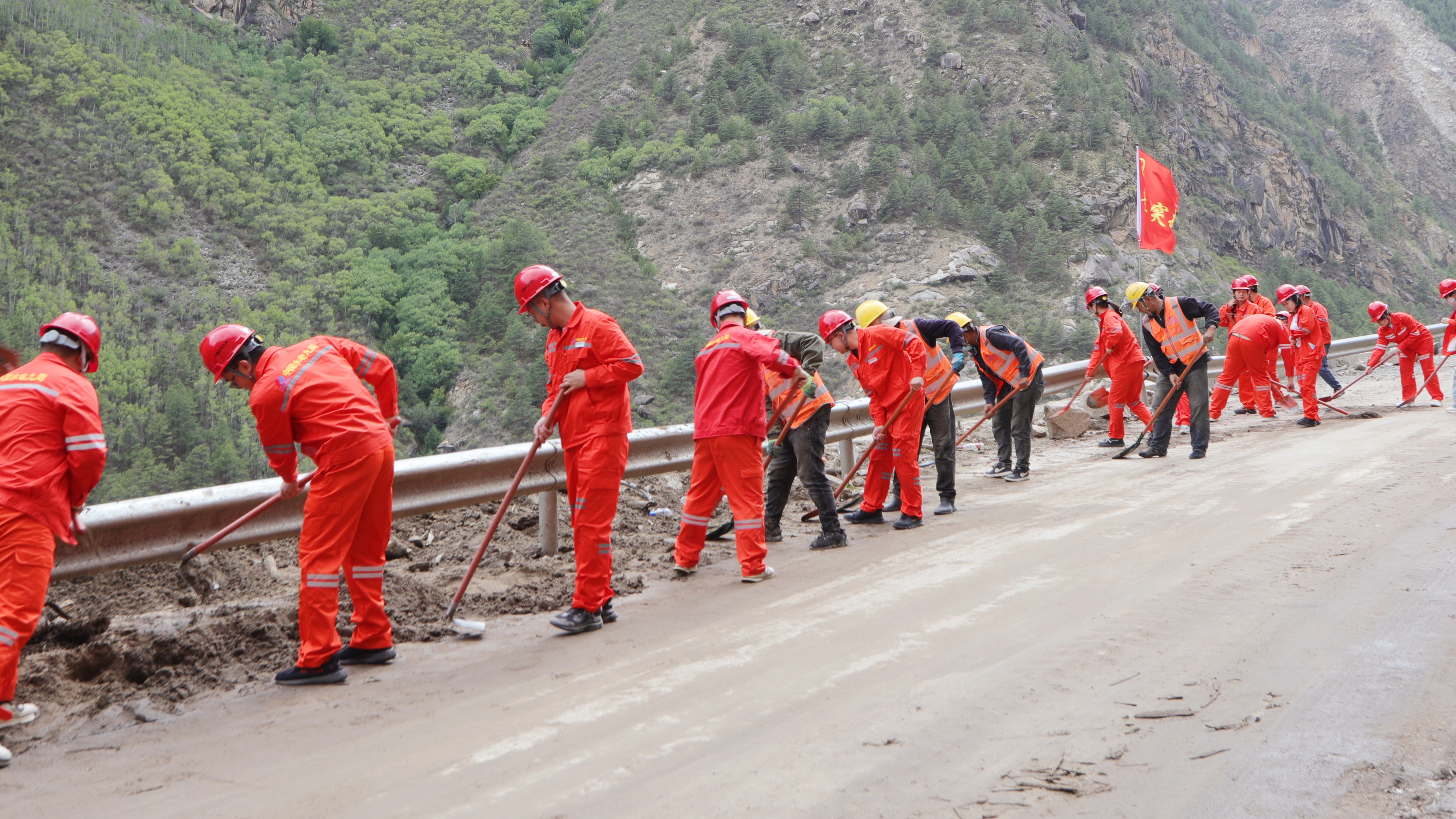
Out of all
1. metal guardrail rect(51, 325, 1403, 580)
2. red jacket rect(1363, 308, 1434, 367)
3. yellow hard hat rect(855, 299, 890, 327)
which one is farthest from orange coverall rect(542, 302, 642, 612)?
red jacket rect(1363, 308, 1434, 367)

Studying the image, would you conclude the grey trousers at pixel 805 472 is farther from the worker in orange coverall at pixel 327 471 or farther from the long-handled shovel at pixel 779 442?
the worker in orange coverall at pixel 327 471

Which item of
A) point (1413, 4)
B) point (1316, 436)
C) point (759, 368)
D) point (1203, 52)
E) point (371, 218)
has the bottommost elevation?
point (1316, 436)

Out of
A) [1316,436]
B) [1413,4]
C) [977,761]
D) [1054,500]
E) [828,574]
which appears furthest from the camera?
[1413,4]

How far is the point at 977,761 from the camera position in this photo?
3.46m

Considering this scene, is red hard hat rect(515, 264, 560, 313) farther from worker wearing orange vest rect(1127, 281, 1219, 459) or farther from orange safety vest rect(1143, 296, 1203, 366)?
orange safety vest rect(1143, 296, 1203, 366)

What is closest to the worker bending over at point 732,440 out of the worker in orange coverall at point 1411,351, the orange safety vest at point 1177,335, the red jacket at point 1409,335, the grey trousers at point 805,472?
the grey trousers at point 805,472

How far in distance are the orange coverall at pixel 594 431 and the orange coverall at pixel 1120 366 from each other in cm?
791

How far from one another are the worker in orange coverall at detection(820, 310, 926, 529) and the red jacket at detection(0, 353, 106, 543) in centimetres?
488

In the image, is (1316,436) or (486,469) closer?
(486,469)

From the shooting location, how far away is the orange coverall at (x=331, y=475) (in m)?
4.70

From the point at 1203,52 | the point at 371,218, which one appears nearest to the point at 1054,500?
the point at 371,218

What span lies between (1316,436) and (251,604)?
11.2 metres

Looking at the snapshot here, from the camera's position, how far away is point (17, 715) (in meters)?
4.14

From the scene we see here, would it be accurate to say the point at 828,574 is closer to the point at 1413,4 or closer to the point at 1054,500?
the point at 1054,500
